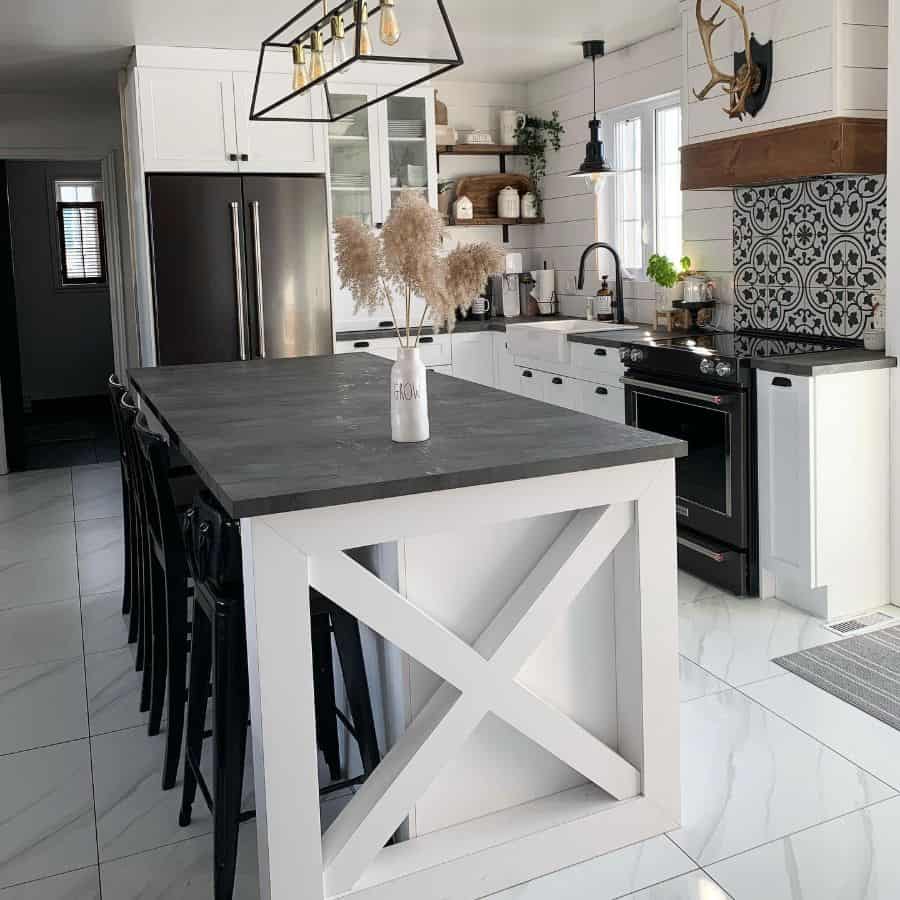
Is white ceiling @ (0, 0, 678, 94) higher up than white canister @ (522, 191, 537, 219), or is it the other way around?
white ceiling @ (0, 0, 678, 94)

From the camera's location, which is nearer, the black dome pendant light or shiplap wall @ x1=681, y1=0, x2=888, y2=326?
shiplap wall @ x1=681, y1=0, x2=888, y2=326

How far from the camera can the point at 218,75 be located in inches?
214

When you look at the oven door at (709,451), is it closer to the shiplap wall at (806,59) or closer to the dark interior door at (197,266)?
the shiplap wall at (806,59)

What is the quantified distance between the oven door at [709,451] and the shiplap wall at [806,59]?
43.5 inches

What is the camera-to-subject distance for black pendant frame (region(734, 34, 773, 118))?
3984 mm

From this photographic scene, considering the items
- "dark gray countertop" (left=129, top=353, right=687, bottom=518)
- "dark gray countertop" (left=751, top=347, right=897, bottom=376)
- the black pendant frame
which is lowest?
"dark gray countertop" (left=129, top=353, right=687, bottom=518)

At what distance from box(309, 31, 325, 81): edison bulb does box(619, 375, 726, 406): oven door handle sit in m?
1.92

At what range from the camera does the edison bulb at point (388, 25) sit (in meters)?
2.49

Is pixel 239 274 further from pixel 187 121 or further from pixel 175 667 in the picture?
pixel 175 667

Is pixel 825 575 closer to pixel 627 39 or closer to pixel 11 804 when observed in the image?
pixel 11 804

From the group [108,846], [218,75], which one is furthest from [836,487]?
[218,75]

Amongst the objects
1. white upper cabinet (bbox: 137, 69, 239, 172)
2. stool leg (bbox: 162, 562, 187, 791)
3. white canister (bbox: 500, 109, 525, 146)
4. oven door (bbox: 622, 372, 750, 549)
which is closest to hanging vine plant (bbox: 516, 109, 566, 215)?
white canister (bbox: 500, 109, 525, 146)

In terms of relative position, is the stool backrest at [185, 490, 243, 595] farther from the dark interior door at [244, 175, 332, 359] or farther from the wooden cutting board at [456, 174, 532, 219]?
the wooden cutting board at [456, 174, 532, 219]

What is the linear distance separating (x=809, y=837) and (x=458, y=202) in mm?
4764
